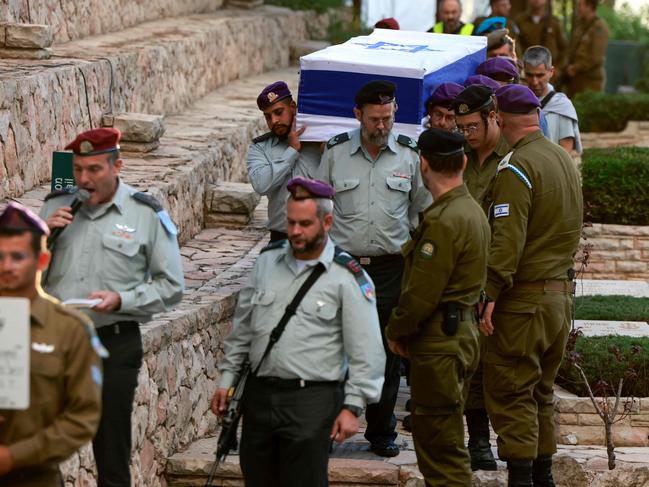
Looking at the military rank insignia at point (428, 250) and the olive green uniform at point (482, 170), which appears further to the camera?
the olive green uniform at point (482, 170)

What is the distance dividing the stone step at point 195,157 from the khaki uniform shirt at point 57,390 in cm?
447

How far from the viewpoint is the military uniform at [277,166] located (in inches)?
364

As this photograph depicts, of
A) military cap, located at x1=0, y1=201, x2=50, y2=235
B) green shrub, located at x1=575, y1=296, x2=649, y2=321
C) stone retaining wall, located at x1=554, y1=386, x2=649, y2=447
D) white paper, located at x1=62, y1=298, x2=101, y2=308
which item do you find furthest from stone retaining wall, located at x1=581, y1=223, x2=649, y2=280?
military cap, located at x1=0, y1=201, x2=50, y2=235

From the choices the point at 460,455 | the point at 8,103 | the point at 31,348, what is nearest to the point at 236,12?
the point at 8,103

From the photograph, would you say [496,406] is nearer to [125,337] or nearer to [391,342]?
[391,342]

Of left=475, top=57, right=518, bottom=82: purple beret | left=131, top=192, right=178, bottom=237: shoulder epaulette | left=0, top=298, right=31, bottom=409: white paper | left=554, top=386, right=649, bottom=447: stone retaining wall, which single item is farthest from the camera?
left=475, top=57, right=518, bottom=82: purple beret

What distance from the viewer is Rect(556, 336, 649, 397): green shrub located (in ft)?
33.7

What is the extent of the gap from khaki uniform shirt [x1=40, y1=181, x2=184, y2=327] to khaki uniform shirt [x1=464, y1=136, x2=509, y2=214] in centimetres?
241

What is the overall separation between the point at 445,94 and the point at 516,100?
33.8 inches

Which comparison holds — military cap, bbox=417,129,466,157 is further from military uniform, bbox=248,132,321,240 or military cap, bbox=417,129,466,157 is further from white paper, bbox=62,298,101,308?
military uniform, bbox=248,132,321,240

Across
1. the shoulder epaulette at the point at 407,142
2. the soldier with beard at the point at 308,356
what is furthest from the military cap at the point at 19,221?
the shoulder epaulette at the point at 407,142

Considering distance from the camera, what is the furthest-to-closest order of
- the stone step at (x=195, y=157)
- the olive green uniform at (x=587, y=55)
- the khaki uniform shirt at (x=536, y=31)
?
the olive green uniform at (x=587, y=55) < the khaki uniform shirt at (x=536, y=31) < the stone step at (x=195, y=157)

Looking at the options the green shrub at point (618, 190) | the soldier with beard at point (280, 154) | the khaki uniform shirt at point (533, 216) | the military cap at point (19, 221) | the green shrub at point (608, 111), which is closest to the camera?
the military cap at point (19, 221)

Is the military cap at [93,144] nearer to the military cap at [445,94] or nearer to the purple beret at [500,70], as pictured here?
the military cap at [445,94]
